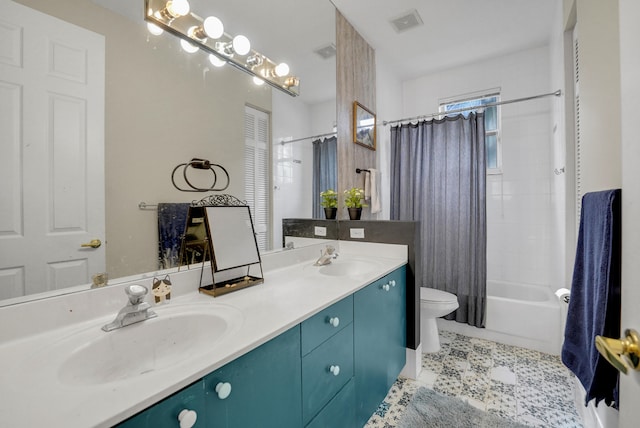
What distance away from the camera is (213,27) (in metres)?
1.30

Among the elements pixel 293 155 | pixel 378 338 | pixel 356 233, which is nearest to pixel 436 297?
pixel 356 233

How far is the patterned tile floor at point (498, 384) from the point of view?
155cm

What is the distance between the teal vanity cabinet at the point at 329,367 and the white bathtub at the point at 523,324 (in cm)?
176

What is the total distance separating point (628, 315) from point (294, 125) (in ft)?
5.62

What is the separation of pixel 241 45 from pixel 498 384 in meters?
2.53

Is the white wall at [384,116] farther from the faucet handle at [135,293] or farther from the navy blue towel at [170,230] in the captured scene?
the faucet handle at [135,293]

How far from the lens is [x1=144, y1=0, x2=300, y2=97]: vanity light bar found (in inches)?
44.3

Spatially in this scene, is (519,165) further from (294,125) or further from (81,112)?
(81,112)

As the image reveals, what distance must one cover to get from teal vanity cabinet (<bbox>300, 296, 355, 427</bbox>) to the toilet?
3.71 ft

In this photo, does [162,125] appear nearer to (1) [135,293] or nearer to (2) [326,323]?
(1) [135,293]

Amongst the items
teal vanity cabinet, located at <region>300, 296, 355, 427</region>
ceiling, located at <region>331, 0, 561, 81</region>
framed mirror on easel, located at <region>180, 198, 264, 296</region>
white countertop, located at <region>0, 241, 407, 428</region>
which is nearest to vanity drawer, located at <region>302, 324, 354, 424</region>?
teal vanity cabinet, located at <region>300, 296, 355, 427</region>

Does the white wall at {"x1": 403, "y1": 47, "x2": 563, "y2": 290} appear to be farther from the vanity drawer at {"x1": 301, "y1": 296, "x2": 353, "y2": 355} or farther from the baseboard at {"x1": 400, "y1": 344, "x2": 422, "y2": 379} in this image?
the vanity drawer at {"x1": 301, "y1": 296, "x2": 353, "y2": 355}

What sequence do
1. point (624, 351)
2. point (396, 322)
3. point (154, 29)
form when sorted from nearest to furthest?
point (624, 351), point (154, 29), point (396, 322)

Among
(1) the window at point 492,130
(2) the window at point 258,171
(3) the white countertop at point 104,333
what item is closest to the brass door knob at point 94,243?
(3) the white countertop at point 104,333
